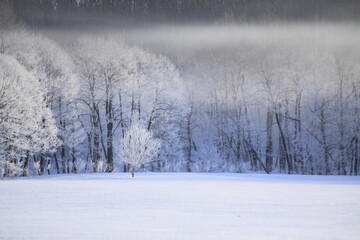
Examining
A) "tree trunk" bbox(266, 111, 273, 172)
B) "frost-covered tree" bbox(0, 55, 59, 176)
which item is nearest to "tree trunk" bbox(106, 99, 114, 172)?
"frost-covered tree" bbox(0, 55, 59, 176)

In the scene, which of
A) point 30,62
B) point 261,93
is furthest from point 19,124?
point 261,93

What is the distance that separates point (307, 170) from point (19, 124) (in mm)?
24881

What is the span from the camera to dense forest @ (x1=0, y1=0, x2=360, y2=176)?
2594 cm

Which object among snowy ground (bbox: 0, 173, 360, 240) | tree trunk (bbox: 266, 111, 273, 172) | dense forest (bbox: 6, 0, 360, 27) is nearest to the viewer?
snowy ground (bbox: 0, 173, 360, 240)

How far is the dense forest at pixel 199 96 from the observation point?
25.9m

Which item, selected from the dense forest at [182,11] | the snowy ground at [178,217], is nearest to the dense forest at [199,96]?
the dense forest at [182,11]

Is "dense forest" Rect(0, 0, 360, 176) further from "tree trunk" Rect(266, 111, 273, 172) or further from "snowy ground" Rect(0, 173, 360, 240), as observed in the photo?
"snowy ground" Rect(0, 173, 360, 240)

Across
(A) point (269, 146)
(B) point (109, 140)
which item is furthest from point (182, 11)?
(B) point (109, 140)

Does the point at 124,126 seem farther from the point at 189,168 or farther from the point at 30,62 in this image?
the point at 30,62

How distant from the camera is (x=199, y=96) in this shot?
3438 cm

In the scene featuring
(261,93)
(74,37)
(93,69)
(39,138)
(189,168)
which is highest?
(74,37)

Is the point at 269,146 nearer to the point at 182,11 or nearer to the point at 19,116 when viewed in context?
the point at 19,116

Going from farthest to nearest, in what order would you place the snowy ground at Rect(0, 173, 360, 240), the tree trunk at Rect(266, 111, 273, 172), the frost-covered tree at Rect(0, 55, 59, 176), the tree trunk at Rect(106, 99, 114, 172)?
the tree trunk at Rect(266, 111, 273, 172) < the tree trunk at Rect(106, 99, 114, 172) < the frost-covered tree at Rect(0, 55, 59, 176) < the snowy ground at Rect(0, 173, 360, 240)

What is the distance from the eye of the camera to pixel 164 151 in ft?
103
